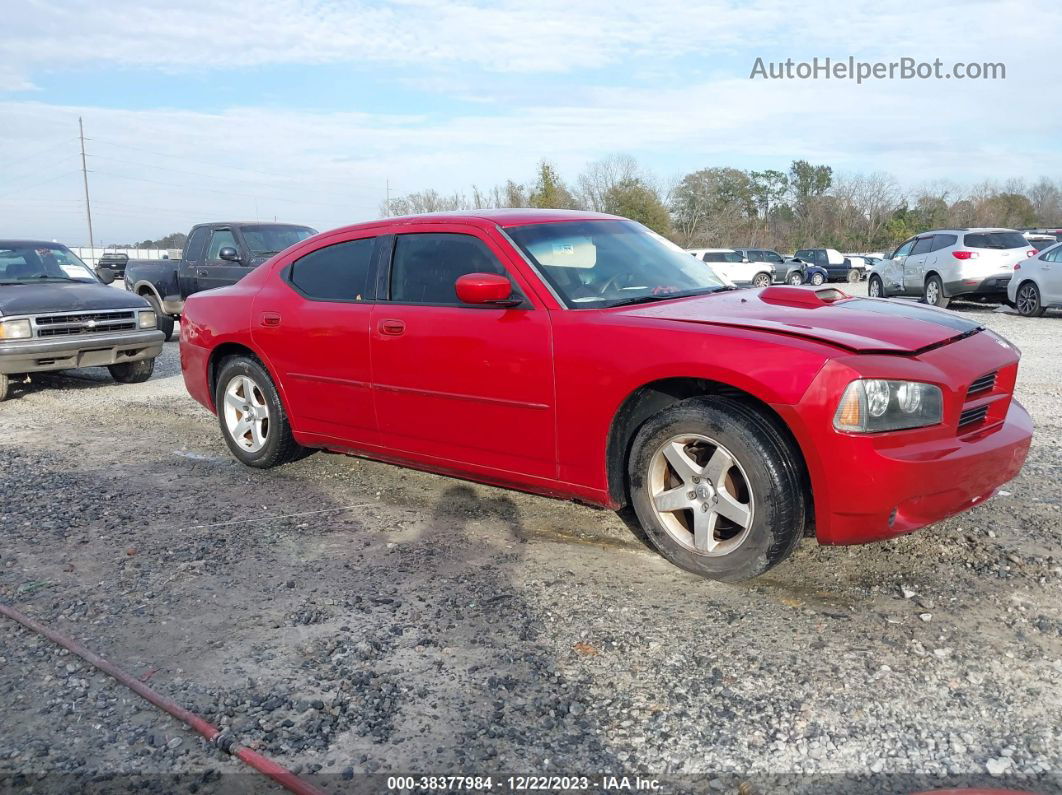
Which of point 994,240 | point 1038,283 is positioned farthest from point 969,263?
point 1038,283

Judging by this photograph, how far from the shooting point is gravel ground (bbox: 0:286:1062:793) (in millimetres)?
2541

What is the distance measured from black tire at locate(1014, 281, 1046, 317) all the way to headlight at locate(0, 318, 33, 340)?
15175mm

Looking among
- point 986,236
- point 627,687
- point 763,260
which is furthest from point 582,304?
point 763,260

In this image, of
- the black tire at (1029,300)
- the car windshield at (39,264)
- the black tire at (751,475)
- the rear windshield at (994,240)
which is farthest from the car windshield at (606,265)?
the rear windshield at (994,240)

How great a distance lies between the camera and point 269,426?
18.5 feet

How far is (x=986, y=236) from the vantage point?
54.1ft

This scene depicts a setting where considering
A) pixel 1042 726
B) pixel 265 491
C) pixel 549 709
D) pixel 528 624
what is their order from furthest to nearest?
pixel 265 491, pixel 528 624, pixel 549 709, pixel 1042 726

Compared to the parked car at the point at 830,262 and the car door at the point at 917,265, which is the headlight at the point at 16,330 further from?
the parked car at the point at 830,262

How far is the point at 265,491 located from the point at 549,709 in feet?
10.3

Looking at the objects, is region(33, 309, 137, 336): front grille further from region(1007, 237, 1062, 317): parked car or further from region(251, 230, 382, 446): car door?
region(1007, 237, 1062, 317): parked car

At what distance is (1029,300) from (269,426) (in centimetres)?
1439

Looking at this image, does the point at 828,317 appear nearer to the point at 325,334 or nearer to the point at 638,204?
the point at 325,334

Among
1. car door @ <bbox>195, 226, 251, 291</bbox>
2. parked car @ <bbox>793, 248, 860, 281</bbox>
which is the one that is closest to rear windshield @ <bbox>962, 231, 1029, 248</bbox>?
car door @ <bbox>195, 226, 251, 291</bbox>

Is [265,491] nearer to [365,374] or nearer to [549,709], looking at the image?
[365,374]
